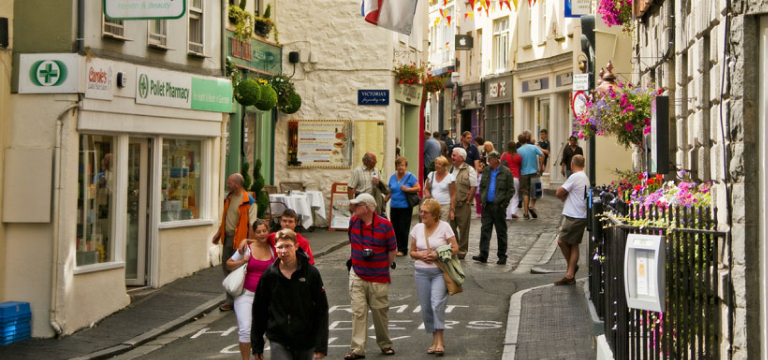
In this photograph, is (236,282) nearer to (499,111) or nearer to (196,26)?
(196,26)

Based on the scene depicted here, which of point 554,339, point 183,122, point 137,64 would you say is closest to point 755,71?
point 554,339

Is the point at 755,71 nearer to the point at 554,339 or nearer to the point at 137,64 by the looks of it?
the point at 554,339

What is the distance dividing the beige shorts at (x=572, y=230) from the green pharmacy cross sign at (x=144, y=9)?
5.80 m

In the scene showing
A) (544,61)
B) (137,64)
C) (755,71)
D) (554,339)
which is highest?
(544,61)

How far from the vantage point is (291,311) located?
29.3 feet

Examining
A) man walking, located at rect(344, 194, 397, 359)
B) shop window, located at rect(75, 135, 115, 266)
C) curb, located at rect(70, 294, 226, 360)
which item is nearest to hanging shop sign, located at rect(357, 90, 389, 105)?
curb, located at rect(70, 294, 226, 360)

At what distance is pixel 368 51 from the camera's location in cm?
2636

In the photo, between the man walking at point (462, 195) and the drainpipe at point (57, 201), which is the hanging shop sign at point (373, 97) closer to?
the man walking at point (462, 195)

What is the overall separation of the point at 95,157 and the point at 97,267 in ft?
4.68

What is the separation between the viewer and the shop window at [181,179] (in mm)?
17141

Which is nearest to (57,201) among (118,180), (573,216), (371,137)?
(118,180)

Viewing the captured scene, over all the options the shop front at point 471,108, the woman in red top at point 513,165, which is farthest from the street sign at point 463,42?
the woman in red top at point 513,165

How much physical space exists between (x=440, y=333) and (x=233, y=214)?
4361 millimetres

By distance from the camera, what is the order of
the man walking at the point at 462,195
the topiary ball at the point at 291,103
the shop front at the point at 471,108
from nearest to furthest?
the man walking at the point at 462,195 → the topiary ball at the point at 291,103 → the shop front at the point at 471,108
